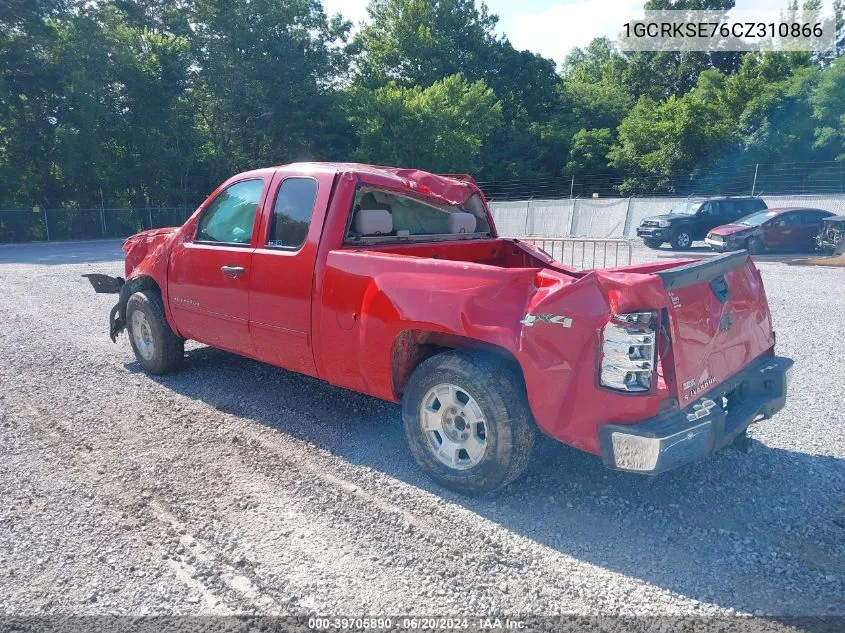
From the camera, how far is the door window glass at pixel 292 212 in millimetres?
4516

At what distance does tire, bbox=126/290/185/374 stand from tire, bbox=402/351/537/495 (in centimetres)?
300

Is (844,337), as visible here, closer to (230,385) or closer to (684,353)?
(684,353)

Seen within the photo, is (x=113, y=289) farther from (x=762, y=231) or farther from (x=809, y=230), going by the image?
(x=809, y=230)

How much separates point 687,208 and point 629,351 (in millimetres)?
21492

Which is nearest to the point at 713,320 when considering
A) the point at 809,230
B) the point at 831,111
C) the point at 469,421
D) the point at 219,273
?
the point at 469,421

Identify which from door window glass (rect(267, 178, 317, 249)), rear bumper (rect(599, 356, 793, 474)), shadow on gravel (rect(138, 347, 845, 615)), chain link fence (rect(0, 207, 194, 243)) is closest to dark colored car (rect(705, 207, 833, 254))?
shadow on gravel (rect(138, 347, 845, 615))

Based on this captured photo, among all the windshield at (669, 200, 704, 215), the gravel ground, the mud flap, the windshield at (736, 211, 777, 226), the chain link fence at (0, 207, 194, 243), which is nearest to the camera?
the gravel ground

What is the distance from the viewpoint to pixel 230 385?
5781 mm

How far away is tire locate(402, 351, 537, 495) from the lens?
3.38 meters

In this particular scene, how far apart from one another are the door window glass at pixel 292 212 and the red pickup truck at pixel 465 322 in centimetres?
1

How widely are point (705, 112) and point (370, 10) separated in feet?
96.3

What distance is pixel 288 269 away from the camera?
4.45 meters

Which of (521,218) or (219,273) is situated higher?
(219,273)

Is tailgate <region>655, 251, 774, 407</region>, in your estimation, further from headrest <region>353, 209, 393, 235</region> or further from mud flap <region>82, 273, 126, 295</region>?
mud flap <region>82, 273, 126, 295</region>
